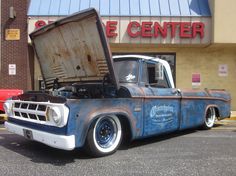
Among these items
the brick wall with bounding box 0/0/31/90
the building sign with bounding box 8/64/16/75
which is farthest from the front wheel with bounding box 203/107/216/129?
the building sign with bounding box 8/64/16/75

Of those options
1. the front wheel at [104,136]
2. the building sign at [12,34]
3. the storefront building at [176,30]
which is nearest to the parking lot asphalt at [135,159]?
the front wheel at [104,136]

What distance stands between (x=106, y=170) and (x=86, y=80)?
7.31 ft

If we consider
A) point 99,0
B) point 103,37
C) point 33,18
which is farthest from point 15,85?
point 103,37

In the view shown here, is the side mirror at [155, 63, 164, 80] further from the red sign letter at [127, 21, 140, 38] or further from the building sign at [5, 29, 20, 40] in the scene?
the building sign at [5, 29, 20, 40]

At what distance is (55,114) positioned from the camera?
5.54 meters

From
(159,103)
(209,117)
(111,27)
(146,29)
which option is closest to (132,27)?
(146,29)

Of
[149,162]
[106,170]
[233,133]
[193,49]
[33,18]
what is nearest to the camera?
[106,170]

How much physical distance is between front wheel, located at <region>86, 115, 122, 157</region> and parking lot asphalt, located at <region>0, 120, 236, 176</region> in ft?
0.46

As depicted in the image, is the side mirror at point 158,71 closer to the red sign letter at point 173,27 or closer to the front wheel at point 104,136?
the front wheel at point 104,136

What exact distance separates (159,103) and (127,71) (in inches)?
36.3

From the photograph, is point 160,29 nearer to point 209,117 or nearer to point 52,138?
point 209,117

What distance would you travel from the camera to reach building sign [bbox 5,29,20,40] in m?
15.2

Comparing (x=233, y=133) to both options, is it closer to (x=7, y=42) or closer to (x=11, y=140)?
(x=11, y=140)

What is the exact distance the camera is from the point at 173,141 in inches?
305
